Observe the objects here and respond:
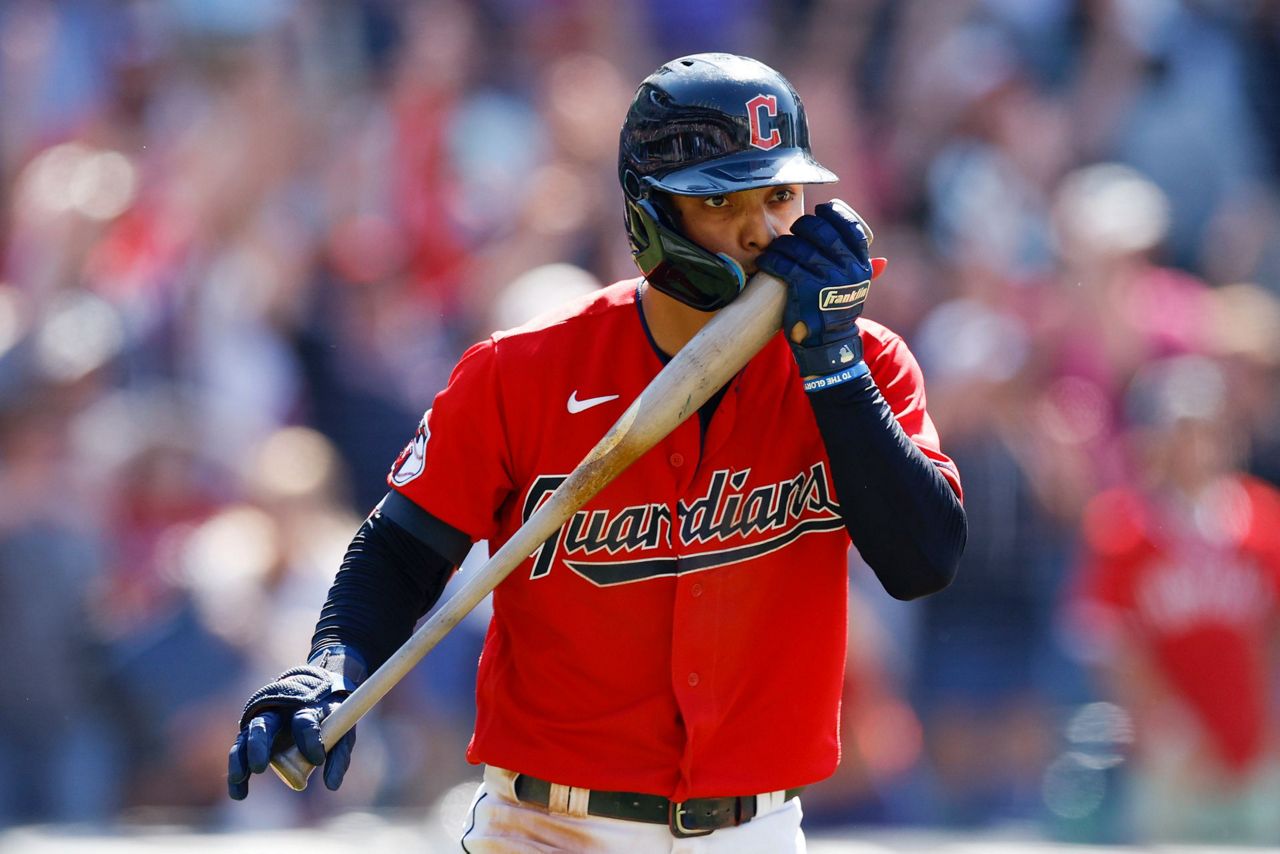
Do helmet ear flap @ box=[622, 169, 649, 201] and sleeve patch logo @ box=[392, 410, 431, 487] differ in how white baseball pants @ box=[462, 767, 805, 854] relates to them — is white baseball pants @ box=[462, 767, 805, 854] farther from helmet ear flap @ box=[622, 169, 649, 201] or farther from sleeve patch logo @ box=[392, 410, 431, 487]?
helmet ear flap @ box=[622, 169, 649, 201]

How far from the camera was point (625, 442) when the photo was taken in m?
2.86

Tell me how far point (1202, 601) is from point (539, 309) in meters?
2.37

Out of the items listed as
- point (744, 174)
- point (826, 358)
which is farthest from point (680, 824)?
point (744, 174)

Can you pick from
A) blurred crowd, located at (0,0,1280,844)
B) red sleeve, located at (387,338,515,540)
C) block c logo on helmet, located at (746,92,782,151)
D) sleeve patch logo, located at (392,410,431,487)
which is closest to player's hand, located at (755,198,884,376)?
block c logo on helmet, located at (746,92,782,151)

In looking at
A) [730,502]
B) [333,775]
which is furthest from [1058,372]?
[333,775]

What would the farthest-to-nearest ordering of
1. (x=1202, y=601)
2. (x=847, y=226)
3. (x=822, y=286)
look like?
(x=1202, y=601)
(x=847, y=226)
(x=822, y=286)

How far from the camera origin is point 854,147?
24.4 feet

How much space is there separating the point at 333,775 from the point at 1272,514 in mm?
4181

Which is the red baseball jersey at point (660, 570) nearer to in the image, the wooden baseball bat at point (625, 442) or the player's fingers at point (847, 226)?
the wooden baseball bat at point (625, 442)

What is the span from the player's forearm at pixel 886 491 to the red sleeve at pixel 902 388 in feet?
0.46

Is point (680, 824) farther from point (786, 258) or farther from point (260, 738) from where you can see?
point (786, 258)

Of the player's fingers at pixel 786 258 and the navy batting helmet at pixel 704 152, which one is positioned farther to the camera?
the navy batting helmet at pixel 704 152

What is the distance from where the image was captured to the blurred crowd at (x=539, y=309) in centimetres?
588

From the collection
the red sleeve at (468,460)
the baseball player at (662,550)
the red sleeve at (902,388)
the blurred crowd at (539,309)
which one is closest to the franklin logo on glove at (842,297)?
the baseball player at (662,550)
